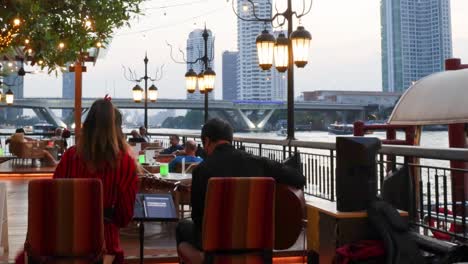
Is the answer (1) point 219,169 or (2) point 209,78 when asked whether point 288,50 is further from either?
(2) point 209,78

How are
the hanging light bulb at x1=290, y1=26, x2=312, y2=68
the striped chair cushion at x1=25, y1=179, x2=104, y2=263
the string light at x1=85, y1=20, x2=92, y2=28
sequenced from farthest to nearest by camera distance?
the hanging light bulb at x1=290, y1=26, x2=312, y2=68, the string light at x1=85, y1=20, x2=92, y2=28, the striped chair cushion at x1=25, y1=179, x2=104, y2=263

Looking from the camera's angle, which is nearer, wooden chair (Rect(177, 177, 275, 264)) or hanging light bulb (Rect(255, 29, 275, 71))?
wooden chair (Rect(177, 177, 275, 264))

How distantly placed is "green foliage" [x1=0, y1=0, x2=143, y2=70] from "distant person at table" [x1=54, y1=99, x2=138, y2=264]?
1921 millimetres

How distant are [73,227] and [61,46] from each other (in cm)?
321

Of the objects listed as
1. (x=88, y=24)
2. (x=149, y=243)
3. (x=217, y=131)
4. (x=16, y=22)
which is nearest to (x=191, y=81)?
(x=88, y=24)

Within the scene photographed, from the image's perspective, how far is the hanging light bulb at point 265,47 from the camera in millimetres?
6555

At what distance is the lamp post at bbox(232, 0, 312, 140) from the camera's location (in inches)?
246

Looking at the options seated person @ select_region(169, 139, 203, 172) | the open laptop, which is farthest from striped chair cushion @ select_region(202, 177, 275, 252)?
seated person @ select_region(169, 139, 203, 172)

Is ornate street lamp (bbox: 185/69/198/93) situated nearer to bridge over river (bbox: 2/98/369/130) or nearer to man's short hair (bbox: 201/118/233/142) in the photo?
man's short hair (bbox: 201/118/233/142)

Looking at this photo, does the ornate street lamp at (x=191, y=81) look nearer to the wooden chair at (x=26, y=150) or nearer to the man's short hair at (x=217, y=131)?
the wooden chair at (x=26, y=150)

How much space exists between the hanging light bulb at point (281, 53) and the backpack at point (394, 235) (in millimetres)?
3549

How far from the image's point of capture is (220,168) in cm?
284

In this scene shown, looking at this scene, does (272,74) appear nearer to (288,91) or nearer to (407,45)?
(407,45)

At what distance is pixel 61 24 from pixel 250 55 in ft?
32.3
